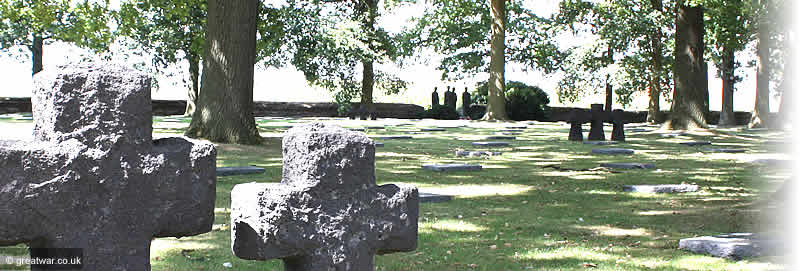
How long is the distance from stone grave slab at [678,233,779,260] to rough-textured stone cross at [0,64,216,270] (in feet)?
10.9

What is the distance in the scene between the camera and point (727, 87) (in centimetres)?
3284

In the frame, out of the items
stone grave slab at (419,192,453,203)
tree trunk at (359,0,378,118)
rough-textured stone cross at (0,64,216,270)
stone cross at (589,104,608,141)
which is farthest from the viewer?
tree trunk at (359,0,378,118)

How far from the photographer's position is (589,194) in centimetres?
777

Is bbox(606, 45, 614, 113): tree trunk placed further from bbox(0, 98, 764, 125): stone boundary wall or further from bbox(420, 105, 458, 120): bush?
bbox(420, 105, 458, 120): bush

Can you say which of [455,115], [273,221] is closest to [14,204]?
[273,221]

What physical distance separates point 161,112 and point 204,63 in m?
24.2

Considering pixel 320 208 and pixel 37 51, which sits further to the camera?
pixel 37 51

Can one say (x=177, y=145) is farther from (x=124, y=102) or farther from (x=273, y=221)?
(x=273, y=221)

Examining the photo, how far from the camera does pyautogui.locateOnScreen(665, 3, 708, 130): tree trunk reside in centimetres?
2055

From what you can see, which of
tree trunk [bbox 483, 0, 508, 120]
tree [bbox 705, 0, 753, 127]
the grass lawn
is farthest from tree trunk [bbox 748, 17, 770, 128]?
the grass lawn

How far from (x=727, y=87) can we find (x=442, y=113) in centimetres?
1292

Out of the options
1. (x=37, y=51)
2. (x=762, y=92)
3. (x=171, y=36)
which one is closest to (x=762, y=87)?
(x=762, y=92)

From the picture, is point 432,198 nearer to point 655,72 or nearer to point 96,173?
point 96,173

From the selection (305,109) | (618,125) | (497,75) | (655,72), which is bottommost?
(618,125)
